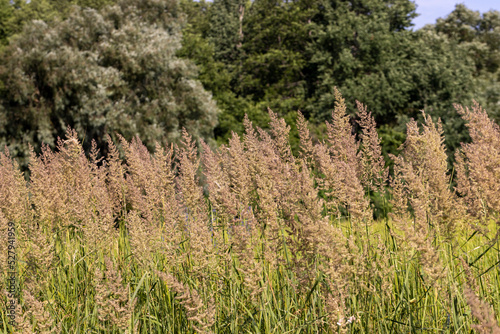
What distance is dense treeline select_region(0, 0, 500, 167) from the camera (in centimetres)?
2502

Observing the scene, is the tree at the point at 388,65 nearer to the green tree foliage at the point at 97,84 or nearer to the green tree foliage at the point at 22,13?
the green tree foliage at the point at 97,84

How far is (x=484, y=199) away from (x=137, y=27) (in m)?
26.9

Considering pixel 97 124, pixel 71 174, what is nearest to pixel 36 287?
pixel 71 174

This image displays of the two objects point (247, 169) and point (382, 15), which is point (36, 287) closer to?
point (247, 169)

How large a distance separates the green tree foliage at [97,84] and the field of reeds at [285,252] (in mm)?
20886

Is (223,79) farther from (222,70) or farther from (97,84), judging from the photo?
(97,84)

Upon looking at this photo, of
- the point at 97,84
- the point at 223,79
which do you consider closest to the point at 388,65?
the point at 223,79

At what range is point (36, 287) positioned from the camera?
11.1ft

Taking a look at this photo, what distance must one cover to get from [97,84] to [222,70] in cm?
1699

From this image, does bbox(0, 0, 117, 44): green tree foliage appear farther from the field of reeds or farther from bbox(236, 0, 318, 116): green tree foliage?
the field of reeds

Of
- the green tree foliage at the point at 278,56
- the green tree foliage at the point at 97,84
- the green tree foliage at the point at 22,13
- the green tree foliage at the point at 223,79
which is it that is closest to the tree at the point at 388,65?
the green tree foliage at the point at 278,56

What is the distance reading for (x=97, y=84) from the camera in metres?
24.8

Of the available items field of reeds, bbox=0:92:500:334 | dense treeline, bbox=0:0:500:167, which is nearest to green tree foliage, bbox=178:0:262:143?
dense treeline, bbox=0:0:500:167

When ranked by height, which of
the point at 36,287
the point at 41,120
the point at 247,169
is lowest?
the point at 41,120
